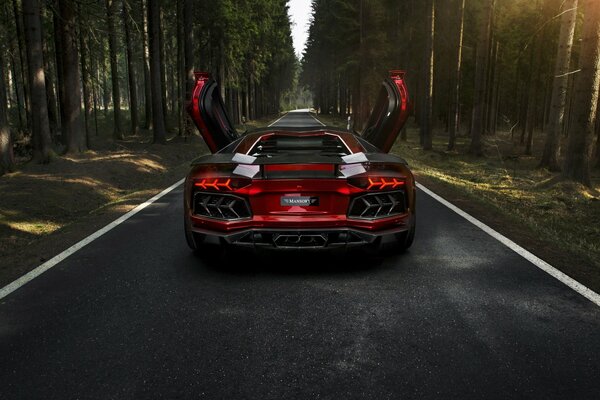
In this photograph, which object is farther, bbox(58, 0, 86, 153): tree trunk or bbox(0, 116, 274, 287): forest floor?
bbox(58, 0, 86, 153): tree trunk

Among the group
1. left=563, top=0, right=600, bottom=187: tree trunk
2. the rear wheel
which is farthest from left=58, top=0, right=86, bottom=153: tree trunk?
left=563, top=0, right=600, bottom=187: tree trunk

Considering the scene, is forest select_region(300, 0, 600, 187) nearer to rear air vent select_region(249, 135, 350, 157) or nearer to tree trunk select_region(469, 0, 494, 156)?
tree trunk select_region(469, 0, 494, 156)

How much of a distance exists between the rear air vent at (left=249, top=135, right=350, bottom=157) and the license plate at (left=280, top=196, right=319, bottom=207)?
1265 mm

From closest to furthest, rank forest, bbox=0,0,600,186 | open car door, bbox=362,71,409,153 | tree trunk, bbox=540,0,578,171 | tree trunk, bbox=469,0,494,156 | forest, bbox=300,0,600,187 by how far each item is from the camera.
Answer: open car door, bbox=362,71,409,153 < forest, bbox=0,0,600,186 < tree trunk, bbox=540,0,578,171 < tree trunk, bbox=469,0,494,156 < forest, bbox=300,0,600,187

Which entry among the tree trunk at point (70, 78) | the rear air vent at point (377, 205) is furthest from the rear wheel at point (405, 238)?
the tree trunk at point (70, 78)

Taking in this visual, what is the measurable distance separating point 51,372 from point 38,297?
1.55 m

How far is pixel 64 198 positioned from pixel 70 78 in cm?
622

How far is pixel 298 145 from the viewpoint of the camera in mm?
6277

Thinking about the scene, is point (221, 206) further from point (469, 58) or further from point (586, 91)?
point (469, 58)

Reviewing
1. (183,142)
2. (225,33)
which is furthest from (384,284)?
(225,33)

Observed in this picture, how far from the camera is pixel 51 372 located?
3.04m

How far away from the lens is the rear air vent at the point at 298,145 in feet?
19.6

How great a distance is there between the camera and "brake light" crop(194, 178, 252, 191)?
477cm

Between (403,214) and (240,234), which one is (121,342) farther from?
(403,214)
